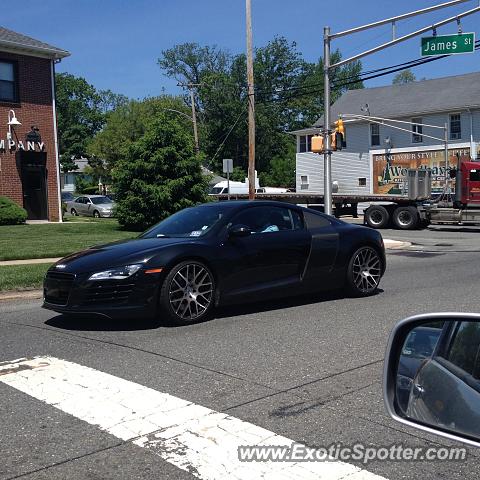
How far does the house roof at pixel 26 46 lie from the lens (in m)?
22.8

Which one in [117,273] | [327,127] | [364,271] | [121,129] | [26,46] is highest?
[121,129]

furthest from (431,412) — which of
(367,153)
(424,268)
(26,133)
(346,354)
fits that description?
(367,153)

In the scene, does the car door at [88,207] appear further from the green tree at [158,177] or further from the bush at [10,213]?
the green tree at [158,177]

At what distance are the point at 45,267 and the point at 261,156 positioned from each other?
207 feet

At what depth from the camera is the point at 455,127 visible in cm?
3912

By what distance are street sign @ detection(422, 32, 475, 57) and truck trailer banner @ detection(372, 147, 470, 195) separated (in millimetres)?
20844

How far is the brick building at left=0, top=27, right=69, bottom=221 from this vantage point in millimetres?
23016

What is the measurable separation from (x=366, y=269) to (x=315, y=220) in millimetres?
1143

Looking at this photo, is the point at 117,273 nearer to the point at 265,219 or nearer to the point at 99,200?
the point at 265,219

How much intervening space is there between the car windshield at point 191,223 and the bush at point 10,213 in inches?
588

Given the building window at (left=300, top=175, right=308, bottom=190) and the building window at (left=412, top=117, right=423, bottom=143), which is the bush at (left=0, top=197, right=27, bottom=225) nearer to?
the building window at (left=412, top=117, right=423, bottom=143)

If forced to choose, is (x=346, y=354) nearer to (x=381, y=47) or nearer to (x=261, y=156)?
(x=381, y=47)

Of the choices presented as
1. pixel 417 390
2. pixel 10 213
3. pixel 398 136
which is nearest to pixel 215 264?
pixel 417 390

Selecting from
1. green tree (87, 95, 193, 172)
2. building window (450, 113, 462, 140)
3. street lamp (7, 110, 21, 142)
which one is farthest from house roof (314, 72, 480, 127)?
street lamp (7, 110, 21, 142)
